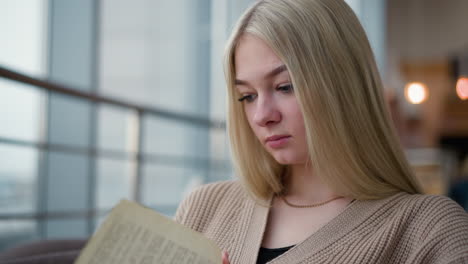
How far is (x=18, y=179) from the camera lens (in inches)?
107

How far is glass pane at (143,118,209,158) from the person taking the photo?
15.4 ft

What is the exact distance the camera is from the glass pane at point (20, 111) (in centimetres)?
271

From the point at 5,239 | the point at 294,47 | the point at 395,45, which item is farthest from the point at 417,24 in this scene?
the point at 294,47

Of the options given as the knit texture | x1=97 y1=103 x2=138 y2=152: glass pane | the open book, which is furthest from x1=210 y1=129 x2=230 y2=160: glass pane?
the open book

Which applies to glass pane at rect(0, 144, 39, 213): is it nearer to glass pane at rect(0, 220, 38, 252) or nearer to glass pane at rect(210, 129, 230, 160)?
glass pane at rect(0, 220, 38, 252)

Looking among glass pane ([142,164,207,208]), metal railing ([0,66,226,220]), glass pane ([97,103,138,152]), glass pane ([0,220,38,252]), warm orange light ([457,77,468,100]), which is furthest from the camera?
warm orange light ([457,77,468,100])

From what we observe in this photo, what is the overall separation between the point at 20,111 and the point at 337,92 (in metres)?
1.99

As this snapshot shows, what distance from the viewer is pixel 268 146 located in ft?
4.28

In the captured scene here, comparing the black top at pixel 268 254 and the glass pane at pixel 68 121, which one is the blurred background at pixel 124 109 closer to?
the glass pane at pixel 68 121

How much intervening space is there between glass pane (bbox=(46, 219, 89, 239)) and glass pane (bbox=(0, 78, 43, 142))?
0.45 meters

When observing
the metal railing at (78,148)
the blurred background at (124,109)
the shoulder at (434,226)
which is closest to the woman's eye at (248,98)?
the shoulder at (434,226)

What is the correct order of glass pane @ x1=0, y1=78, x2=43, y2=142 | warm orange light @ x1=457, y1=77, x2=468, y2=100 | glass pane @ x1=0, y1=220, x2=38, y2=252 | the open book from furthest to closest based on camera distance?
warm orange light @ x1=457, y1=77, x2=468, y2=100
glass pane @ x1=0, y1=78, x2=43, y2=142
glass pane @ x1=0, y1=220, x2=38, y2=252
the open book

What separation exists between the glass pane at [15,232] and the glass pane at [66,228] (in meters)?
0.11

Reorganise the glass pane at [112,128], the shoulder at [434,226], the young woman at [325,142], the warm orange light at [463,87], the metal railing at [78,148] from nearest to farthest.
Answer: the shoulder at [434,226] → the young woman at [325,142] → the metal railing at [78,148] → the glass pane at [112,128] → the warm orange light at [463,87]
